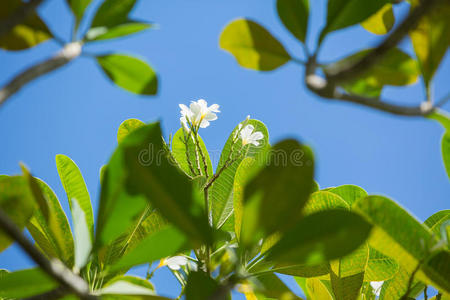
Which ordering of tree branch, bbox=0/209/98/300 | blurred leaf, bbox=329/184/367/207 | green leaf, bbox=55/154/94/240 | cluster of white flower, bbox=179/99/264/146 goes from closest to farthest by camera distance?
tree branch, bbox=0/209/98/300, green leaf, bbox=55/154/94/240, blurred leaf, bbox=329/184/367/207, cluster of white flower, bbox=179/99/264/146

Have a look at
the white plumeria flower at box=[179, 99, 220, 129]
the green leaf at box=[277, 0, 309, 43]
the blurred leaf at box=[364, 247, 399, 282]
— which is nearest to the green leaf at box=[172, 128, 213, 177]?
the white plumeria flower at box=[179, 99, 220, 129]

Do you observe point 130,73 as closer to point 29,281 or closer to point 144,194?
point 144,194

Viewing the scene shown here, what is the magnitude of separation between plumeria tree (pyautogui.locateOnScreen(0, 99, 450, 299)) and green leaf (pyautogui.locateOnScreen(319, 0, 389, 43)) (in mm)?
277

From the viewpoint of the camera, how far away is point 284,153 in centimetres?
55

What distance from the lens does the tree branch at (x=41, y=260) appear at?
0.39 m

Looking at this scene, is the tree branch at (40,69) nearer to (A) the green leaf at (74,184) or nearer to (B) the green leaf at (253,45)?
(B) the green leaf at (253,45)

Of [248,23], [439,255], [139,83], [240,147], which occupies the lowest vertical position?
[439,255]

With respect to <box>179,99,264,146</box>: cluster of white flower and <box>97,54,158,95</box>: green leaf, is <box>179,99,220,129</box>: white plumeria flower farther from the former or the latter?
<box>97,54,158,95</box>: green leaf

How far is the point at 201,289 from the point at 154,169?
0.29m

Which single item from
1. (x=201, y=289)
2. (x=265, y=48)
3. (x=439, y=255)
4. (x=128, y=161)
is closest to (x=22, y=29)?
(x=128, y=161)

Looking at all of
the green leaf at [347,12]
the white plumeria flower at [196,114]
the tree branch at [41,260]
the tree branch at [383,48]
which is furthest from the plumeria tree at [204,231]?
the white plumeria flower at [196,114]

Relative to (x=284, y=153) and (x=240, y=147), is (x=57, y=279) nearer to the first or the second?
(x=284, y=153)

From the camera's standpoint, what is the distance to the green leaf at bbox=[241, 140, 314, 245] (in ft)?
1.62

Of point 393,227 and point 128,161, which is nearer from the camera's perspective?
point 128,161
